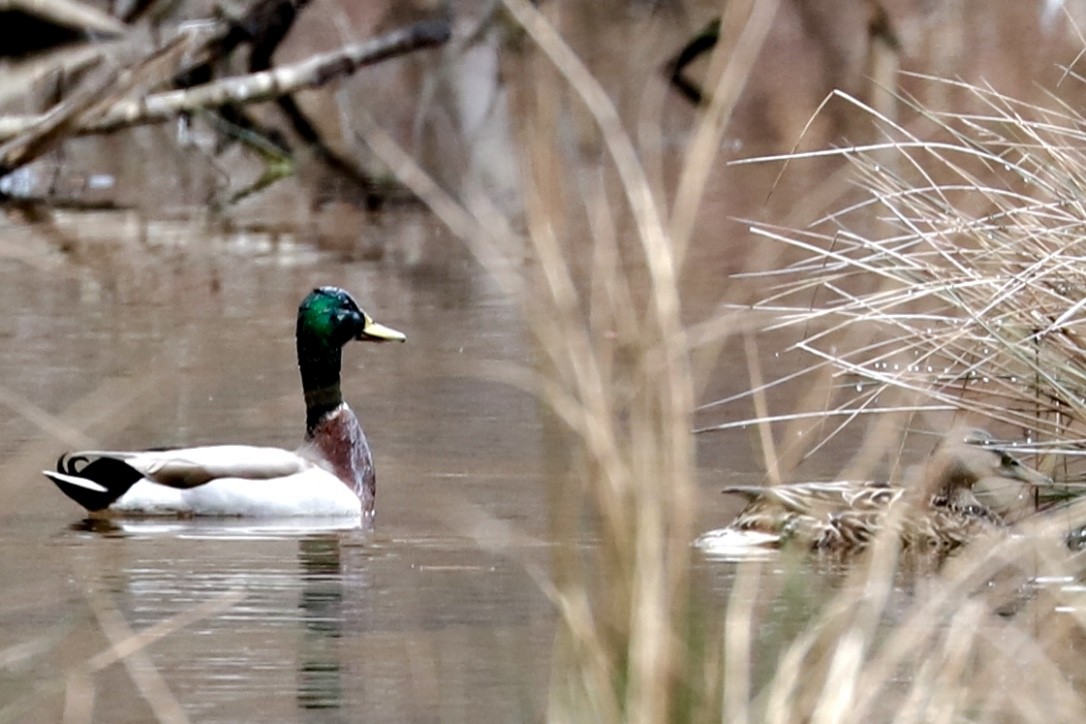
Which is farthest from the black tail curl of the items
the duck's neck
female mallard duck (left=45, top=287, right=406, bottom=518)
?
the duck's neck

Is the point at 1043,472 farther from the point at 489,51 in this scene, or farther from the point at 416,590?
the point at 489,51

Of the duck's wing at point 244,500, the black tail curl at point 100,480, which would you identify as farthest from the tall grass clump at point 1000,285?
the black tail curl at point 100,480

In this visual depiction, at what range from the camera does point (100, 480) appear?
27.6 feet

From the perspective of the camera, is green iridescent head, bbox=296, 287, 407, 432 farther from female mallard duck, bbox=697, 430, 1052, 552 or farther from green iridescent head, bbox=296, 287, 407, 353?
female mallard duck, bbox=697, 430, 1052, 552

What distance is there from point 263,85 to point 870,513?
13.9 metres

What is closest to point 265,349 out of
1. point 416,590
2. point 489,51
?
point 416,590

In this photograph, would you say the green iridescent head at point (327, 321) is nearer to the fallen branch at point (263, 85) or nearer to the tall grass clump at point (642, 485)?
the tall grass clump at point (642, 485)

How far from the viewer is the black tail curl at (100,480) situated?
8344 mm

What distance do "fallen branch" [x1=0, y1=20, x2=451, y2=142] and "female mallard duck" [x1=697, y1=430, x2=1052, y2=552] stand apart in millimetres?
11208

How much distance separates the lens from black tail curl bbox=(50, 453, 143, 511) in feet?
27.4

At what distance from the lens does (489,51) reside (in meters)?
29.5

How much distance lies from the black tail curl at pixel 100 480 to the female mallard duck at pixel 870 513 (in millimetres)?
2059

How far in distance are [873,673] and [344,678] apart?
2.20 metres

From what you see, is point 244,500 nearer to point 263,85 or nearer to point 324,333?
point 324,333
